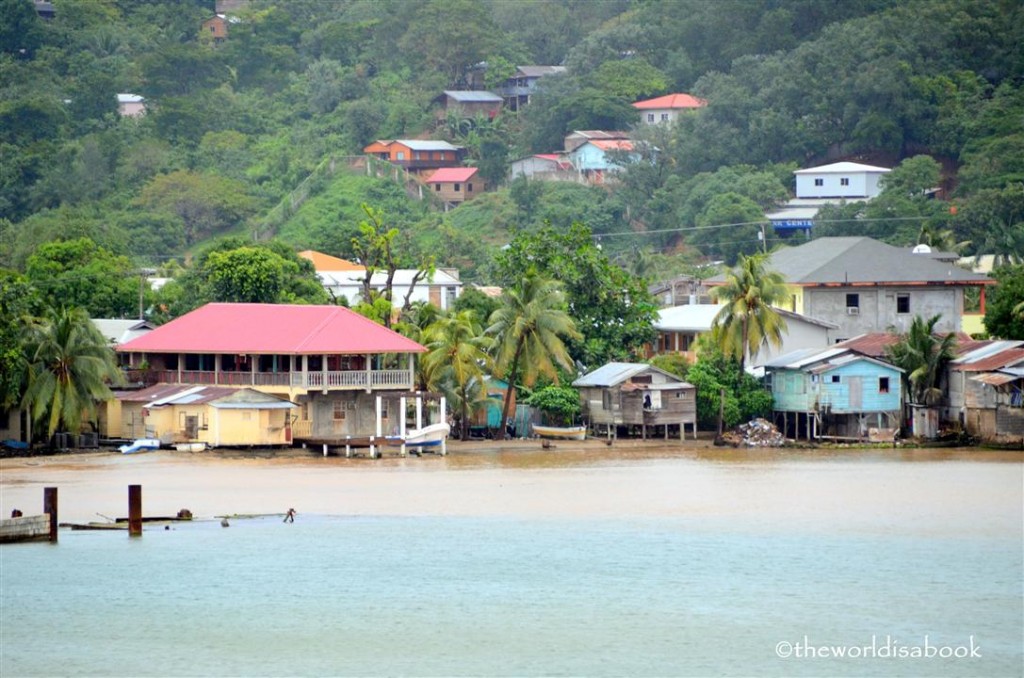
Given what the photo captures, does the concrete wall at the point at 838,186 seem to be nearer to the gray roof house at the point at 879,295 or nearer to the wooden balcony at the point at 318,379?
the gray roof house at the point at 879,295

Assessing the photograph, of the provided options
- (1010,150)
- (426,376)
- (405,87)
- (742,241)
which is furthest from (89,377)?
(405,87)

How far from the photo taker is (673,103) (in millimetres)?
124000

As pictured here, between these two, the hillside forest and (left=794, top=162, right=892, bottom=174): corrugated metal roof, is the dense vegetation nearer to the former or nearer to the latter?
the hillside forest

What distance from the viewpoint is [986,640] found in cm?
3422

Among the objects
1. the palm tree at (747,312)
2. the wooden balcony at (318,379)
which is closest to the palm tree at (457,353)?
the wooden balcony at (318,379)

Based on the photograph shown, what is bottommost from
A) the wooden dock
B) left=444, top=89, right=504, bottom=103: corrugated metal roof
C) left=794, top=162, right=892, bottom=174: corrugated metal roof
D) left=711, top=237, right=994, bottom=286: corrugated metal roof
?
the wooden dock

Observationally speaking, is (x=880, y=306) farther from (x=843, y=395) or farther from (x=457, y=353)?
(x=457, y=353)

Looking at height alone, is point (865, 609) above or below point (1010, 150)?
below

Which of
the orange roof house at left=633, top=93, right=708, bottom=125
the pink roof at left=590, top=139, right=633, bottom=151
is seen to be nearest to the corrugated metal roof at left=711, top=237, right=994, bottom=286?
the pink roof at left=590, top=139, right=633, bottom=151

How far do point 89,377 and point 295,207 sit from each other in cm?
5356

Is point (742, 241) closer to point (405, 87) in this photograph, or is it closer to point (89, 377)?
point (405, 87)

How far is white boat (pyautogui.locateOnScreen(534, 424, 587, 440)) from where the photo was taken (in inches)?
2430

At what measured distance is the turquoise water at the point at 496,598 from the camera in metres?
33.2

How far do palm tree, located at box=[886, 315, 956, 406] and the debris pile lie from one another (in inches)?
165
